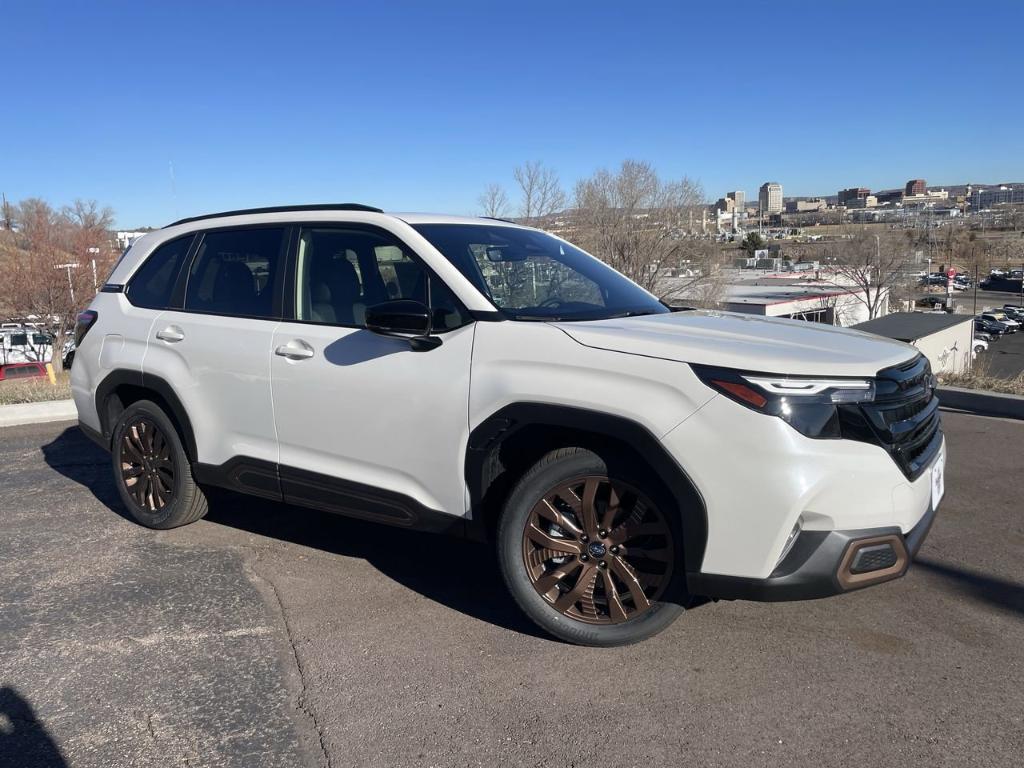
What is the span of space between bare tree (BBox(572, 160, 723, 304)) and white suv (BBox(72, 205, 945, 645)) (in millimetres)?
33086

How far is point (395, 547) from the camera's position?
175 inches

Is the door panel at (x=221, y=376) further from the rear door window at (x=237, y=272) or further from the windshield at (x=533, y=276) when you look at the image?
the windshield at (x=533, y=276)

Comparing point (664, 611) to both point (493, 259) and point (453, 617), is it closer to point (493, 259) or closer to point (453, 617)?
point (453, 617)

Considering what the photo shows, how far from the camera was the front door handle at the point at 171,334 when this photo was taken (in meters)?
4.39

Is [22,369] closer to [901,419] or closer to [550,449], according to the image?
[550,449]

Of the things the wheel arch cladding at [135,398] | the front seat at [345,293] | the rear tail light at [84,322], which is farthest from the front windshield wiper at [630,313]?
the rear tail light at [84,322]

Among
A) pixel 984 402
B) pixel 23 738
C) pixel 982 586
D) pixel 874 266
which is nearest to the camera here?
pixel 23 738

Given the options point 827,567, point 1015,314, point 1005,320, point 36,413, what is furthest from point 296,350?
point 1015,314

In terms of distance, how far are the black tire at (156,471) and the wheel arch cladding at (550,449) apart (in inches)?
79.2

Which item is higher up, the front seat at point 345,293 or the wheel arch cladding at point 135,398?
the front seat at point 345,293

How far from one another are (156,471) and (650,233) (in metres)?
36.0

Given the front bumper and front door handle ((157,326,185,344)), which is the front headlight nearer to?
the front bumper

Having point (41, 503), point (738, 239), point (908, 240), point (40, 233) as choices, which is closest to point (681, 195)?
point (908, 240)

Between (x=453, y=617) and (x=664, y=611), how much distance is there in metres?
0.98
